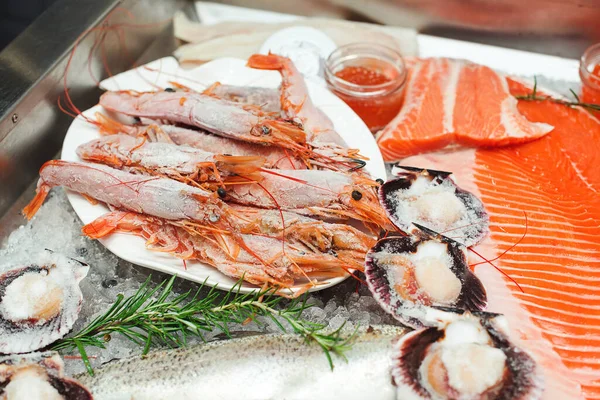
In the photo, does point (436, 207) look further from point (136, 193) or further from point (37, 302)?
point (37, 302)

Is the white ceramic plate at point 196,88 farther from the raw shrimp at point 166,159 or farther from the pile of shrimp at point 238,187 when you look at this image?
the raw shrimp at point 166,159

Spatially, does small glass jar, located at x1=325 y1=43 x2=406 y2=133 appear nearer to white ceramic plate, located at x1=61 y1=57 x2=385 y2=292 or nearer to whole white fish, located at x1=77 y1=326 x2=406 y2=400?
white ceramic plate, located at x1=61 y1=57 x2=385 y2=292

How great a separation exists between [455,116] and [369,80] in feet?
1.56

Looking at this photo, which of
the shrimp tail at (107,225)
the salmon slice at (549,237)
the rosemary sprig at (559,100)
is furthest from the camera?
the rosemary sprig at (559,100)

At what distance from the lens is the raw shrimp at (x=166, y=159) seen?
2.10 meters

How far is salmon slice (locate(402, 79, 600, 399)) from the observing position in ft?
6.20

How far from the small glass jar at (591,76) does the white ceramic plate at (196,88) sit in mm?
1111

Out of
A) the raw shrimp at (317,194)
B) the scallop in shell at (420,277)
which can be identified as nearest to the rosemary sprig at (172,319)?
the scallop in shell at (420,277)

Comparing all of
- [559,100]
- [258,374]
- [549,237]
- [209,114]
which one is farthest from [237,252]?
[559,100]

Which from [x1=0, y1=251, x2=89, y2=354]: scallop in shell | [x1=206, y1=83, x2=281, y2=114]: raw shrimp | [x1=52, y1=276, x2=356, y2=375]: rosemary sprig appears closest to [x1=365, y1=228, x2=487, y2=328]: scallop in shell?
[x1=52, y1=276, x2=356, y2=375]: rosemary sprig

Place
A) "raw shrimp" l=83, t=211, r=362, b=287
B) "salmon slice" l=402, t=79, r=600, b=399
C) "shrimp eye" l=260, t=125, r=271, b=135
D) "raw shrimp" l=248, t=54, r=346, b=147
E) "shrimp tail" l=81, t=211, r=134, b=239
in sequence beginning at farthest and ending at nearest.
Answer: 1. "raw shrimp" l=248, t=54, r=346, b=147
2. "shrimp eye" l=260, t=125, r=271, b=135
3. "shrimp tail" l=81, t=211, r=134, b=239
4. "raw shrimp" l=83, t=211, r=362, b=287
5. "salmon slice" l=402, t=79, r=600, b=399

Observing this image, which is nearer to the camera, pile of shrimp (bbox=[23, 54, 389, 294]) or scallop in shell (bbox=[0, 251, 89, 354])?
scallop in shell (bbox=[0, 251, 89, 354])

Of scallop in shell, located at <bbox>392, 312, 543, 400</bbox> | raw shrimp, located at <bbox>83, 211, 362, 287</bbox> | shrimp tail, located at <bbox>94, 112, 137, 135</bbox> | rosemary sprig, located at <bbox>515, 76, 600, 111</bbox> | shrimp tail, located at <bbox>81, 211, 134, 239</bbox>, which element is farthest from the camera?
rosemary sprig, located at <bbox>515, 76, 600, 111</bbox>

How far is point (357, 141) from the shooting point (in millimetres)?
2473
